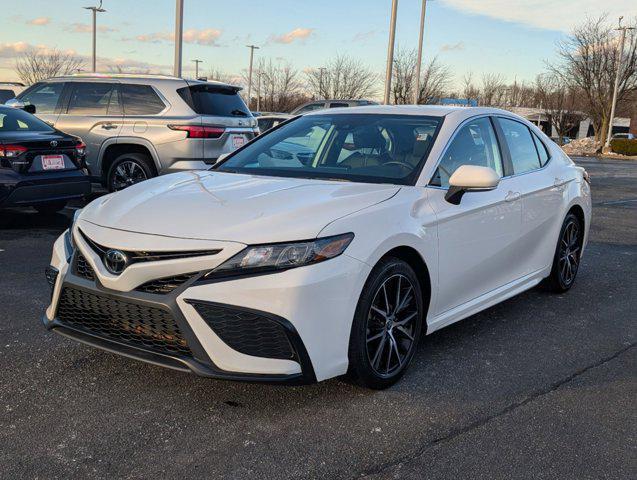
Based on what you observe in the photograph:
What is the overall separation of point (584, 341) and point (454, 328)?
0.86 metres

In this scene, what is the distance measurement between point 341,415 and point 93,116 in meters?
7.75

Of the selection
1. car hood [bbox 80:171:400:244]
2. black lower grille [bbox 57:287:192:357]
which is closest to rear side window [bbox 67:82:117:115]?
car hood [bbox 80:171:400:244]

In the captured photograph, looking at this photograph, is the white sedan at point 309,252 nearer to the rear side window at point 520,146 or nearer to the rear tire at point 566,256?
the rear side window at point 520,146

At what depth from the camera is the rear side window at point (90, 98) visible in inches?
388

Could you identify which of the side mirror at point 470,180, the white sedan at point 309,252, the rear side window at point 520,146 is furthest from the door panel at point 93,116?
the side mirror at point 470,180

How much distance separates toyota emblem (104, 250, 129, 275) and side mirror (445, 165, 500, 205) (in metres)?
1.87

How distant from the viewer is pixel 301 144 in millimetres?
4672

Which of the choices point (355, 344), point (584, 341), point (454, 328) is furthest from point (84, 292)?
point (584, 341)

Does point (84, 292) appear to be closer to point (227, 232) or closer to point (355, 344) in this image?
point (227, 232)

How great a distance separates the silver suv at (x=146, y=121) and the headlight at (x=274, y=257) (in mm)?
6281

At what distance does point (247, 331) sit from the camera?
3070 mm

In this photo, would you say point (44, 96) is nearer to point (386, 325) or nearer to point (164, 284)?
point (164, 284)

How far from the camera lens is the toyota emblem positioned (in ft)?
10.5

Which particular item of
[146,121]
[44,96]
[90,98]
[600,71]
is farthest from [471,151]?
[600,71]
